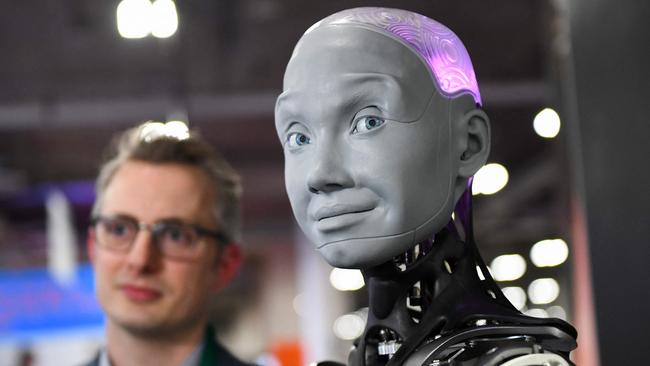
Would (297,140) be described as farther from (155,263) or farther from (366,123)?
(155,263)

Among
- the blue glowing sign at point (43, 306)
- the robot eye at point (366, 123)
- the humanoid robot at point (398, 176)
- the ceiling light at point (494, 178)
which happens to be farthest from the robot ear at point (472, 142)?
the ceiling light at point (494, 178)

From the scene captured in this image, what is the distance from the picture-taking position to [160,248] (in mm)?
1933

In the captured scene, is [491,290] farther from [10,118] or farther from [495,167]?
[495,167]

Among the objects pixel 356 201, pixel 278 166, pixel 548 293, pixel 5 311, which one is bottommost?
pixel 548 293

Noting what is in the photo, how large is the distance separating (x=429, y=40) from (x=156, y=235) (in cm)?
102

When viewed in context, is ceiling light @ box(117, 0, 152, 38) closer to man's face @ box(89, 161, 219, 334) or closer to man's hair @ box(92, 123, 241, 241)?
man's hair @ box(92, 123, 241, 241)

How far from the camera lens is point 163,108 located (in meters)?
6.76

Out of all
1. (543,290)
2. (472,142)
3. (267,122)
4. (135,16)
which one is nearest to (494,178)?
(267,122)

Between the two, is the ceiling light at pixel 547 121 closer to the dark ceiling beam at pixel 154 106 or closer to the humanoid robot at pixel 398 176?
the dark ceiling beam at pixel 154 106

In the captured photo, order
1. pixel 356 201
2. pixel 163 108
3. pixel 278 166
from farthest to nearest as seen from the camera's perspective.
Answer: pixel 278 166, pixel 163 108, pixel 356 201

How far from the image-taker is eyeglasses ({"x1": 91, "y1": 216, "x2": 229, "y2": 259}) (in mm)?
1922

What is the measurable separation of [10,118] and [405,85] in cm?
674

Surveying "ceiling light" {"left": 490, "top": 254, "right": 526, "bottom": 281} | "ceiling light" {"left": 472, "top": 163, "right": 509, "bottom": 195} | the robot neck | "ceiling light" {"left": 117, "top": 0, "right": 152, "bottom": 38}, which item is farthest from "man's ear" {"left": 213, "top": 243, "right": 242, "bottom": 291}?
"ceiling light" {"left": 490, "top": 254, "right": 526, "bottom": 281}

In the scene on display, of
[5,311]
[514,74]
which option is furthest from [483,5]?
[5,311]
